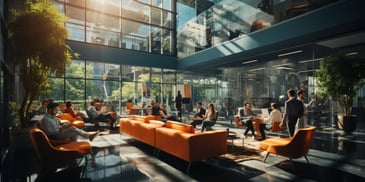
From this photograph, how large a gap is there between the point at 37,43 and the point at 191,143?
435cm

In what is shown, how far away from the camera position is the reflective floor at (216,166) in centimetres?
358

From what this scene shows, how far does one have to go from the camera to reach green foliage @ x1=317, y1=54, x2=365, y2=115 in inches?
279

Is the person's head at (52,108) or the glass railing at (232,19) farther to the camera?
the glass railing at (232,19)

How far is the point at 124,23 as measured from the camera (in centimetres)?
1415

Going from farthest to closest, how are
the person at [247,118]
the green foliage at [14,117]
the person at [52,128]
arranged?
the person at [247,118] < the green foliage at [14,117] < the person at [52,128]

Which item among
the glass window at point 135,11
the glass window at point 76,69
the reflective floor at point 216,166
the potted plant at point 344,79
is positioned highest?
the glass window at point 135,11

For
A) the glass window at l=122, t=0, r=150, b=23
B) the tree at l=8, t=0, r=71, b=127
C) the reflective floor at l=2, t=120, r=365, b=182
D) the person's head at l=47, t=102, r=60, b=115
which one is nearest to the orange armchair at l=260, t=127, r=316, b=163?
the reflective floor at l=2, t=120, r=365, b=182

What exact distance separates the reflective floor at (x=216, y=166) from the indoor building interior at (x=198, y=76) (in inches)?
0.8

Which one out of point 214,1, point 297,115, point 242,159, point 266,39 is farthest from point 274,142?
Result: point 214,1

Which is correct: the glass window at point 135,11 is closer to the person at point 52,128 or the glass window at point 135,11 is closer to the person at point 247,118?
the person at point 247,118

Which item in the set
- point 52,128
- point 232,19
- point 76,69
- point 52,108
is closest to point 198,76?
point 232,19

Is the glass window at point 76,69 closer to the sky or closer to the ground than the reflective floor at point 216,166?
closer to the sky

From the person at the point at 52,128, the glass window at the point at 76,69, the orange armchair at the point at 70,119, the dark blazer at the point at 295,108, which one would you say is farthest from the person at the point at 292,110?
the glass window at the point at 76,69

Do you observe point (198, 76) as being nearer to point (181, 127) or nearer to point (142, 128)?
point (142, 128)
